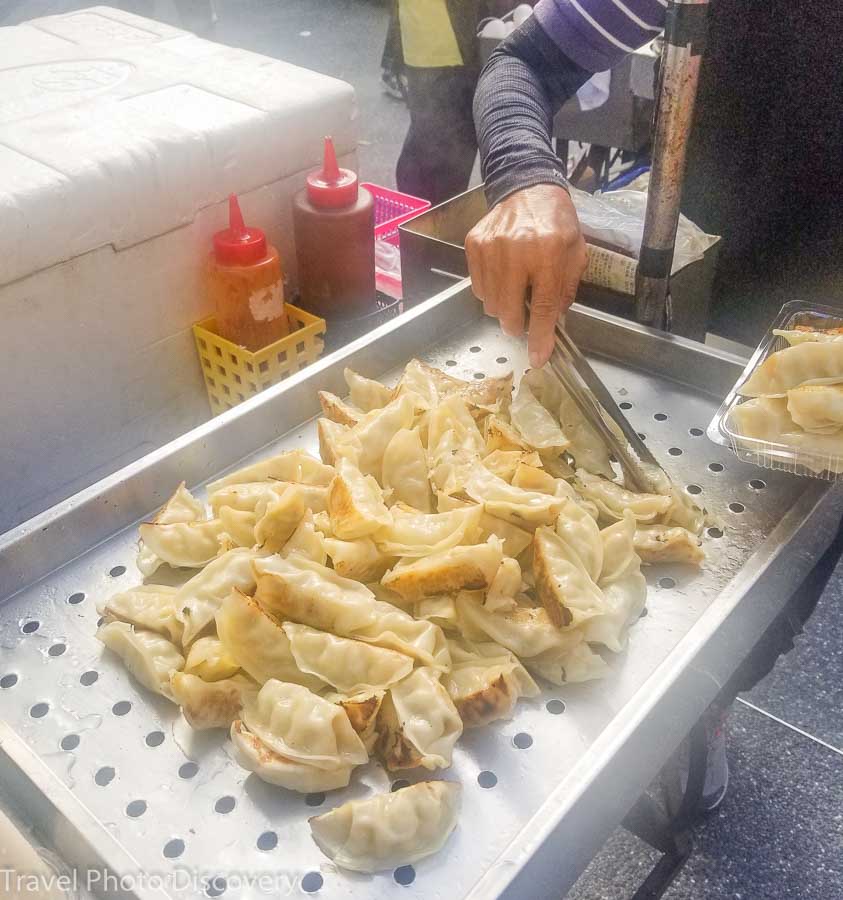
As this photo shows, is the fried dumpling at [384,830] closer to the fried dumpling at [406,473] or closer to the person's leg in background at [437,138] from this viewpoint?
the fried dumpling at [406,473]

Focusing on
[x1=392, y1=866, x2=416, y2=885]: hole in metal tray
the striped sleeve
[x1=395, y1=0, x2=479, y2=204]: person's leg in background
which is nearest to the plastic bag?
the striped sleeve

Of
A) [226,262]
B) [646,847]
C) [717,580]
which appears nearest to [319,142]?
[226,262]

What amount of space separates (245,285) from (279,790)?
1.08 meters

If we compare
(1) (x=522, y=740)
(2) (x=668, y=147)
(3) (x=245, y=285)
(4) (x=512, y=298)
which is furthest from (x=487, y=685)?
(3) (x=245, y=285)

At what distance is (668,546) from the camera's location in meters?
1.09

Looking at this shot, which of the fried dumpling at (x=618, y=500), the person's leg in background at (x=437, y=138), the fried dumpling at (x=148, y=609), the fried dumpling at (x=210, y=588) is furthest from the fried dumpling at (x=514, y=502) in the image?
the person's leg in background at (x=437, y=138)

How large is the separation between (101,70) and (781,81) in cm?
150

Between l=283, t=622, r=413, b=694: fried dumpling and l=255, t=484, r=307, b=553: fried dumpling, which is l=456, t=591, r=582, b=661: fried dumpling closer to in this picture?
l=283, t=622, r=413, b=694: fried dumpling

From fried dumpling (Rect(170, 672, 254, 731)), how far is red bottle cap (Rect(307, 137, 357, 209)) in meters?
1.15

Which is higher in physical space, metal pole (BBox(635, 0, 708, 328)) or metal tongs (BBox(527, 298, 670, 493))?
metal pole (BBox(635, 0, 708, 328))

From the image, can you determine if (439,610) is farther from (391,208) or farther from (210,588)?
(391,208)

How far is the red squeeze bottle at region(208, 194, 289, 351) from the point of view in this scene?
5.49ft

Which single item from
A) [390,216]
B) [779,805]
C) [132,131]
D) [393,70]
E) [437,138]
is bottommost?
[779,805]

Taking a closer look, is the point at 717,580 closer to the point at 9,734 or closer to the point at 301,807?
the point at 301,807
